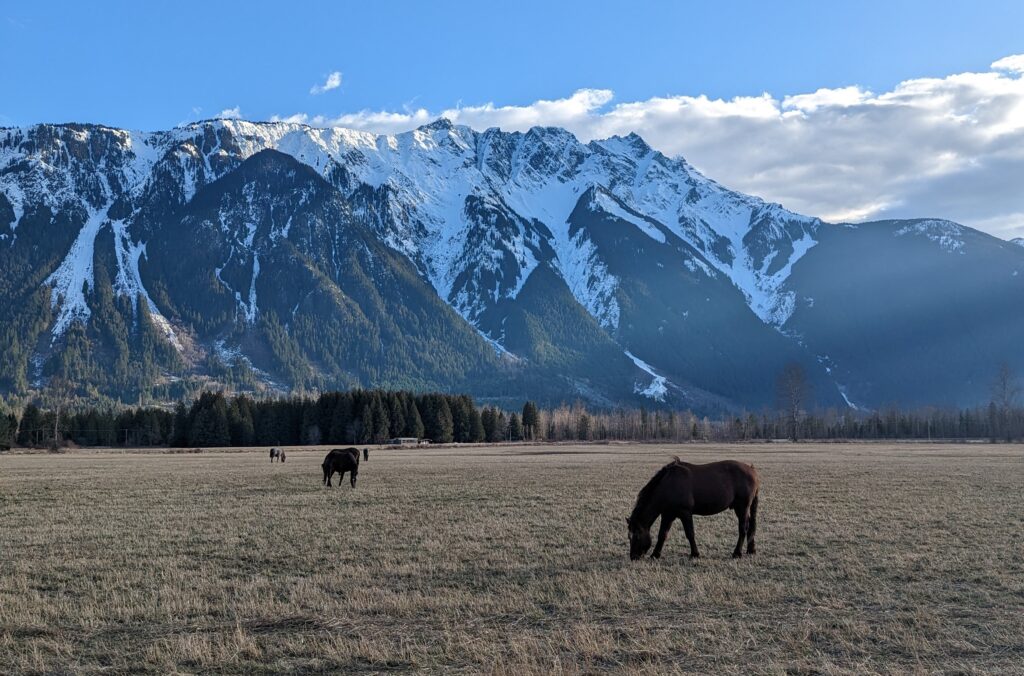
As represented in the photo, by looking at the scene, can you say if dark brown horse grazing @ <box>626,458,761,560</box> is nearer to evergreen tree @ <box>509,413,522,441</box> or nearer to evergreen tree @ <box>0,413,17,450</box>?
evergreen tree @ <box>0,413,17,450</box>

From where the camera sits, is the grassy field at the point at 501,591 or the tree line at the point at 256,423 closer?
the grassy field at the point at 501,591

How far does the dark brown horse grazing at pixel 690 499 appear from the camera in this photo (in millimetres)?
19891

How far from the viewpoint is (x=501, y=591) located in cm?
1627

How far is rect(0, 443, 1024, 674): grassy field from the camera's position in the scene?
39.2ft

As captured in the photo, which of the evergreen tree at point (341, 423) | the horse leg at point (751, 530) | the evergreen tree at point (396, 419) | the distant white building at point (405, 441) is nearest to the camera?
the horse leg at point (751, 530)

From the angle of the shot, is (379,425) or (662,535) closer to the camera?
(662,535)

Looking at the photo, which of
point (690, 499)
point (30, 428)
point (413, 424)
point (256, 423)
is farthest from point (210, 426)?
point (690, 499)

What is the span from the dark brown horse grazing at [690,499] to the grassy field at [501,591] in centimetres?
75

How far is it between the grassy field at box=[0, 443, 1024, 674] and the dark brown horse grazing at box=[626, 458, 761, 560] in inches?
29.6

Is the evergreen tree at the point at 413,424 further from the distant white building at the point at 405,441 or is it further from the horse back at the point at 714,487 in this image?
the horse back at the point at 714,487

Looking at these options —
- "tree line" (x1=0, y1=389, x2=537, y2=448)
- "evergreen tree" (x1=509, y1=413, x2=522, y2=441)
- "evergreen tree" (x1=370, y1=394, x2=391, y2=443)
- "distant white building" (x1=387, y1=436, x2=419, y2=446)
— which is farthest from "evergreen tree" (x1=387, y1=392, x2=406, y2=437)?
"evergreen tree" (x1=509, y1=413, x2=522, y2=441)

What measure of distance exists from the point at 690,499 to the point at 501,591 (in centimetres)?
599

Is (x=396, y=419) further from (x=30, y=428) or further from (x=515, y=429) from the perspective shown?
(x=30, y=428)

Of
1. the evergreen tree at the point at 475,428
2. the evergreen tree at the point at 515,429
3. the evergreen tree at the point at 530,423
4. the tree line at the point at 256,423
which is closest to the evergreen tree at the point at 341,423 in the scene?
the tree line at the point at 256,423
